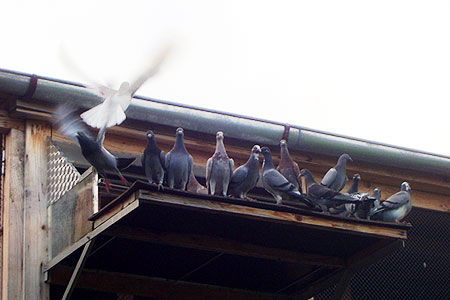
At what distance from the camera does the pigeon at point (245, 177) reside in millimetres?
6277

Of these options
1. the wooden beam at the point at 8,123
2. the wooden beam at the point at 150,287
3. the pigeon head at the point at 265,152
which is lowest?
the wooden beam at the point at 150,287

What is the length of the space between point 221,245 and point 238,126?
59.7 inches

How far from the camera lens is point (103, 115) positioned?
6113 mm

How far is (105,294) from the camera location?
6.41 m

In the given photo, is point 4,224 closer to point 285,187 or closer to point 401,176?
point 285,187

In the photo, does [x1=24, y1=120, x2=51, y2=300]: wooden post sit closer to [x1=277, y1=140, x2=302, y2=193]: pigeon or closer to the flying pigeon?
the flying pigeon

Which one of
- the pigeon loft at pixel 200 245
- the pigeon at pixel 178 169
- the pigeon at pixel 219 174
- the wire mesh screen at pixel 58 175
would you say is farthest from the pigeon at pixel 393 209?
the wire mesh screen at pixel 58 175

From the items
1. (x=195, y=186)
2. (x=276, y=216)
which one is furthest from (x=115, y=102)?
(x=276, y=216)

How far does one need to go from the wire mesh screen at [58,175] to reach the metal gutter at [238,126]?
1.46 ft

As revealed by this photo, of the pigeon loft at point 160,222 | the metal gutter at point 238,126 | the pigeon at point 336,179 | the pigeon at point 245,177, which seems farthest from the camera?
the pigeon at point 336,179

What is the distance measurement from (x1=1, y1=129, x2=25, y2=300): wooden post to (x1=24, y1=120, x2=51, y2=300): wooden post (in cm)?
4

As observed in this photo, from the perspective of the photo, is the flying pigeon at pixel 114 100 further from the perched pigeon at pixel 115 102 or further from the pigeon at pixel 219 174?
the pigeon at pixel 219 174

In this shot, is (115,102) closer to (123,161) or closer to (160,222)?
(123,161)

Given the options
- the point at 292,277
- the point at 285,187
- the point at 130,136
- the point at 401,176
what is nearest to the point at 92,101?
the point at 130,136
